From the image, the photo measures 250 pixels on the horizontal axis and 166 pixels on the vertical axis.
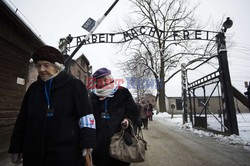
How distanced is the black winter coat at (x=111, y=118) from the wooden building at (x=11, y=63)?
11.6 feet

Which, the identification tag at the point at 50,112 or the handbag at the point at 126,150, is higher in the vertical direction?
the identification tag at the point at 50,112

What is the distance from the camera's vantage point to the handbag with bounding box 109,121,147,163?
5.98ft

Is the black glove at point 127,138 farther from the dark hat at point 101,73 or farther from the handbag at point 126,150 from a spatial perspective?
the dark hat at point 101,73

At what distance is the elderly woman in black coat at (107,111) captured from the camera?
6.61 feet

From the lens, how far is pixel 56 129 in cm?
146

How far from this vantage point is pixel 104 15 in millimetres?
5309

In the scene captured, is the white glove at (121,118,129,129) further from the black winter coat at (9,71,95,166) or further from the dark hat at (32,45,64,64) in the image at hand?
the dark hat at (32,45,64,64)

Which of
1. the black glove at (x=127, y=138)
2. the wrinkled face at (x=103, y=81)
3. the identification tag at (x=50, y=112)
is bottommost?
the black glove at (x=127, y=138)

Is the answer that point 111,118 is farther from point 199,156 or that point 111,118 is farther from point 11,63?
point 11,63

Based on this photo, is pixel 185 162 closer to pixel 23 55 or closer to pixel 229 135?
pixel 229 135

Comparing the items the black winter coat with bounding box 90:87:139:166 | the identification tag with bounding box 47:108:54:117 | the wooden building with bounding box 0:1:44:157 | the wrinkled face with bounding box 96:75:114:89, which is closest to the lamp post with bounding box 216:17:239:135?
the black winter coat with bounding box 90:87:139:166

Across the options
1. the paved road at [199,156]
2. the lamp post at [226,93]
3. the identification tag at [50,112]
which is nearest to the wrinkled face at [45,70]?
the identification tag at [50,112]

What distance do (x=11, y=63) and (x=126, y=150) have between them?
5012mm

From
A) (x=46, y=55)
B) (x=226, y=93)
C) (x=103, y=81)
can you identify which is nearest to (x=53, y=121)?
(x=46, y=55)
